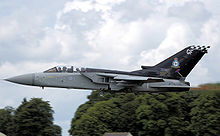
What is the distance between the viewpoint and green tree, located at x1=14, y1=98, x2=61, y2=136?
50688 millimetres

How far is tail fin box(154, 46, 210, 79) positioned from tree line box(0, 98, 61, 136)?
27.1 m

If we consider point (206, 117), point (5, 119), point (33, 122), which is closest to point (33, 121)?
point (33, 122)

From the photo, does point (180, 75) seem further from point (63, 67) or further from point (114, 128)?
point (114, 128)

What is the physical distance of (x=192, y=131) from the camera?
48125mm

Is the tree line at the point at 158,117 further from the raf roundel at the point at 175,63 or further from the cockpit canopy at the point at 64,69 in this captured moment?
the cockpit canopy at the point at 64,69

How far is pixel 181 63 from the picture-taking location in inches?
1137

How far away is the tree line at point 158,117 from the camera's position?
152ft

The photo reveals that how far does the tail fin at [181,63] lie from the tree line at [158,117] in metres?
16.1

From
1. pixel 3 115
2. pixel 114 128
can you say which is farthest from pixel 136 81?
pixel 3 115

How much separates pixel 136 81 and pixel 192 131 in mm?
23805

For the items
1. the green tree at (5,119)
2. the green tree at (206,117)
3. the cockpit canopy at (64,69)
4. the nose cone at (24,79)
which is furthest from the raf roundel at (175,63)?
the green tree at (5,119)

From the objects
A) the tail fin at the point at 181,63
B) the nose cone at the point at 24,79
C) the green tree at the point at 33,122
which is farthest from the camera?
the green tree at the point at 33,122

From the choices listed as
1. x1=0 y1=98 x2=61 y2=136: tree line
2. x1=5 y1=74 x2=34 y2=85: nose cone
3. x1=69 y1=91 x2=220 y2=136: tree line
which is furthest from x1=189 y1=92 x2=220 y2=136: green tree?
x1=5 y1=74 x2=34 y2=85: nose cone

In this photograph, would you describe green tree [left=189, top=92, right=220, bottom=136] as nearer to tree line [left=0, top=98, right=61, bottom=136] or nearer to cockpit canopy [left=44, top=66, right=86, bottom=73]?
tree line [left=0, top=98, right=61, bottom=136]
